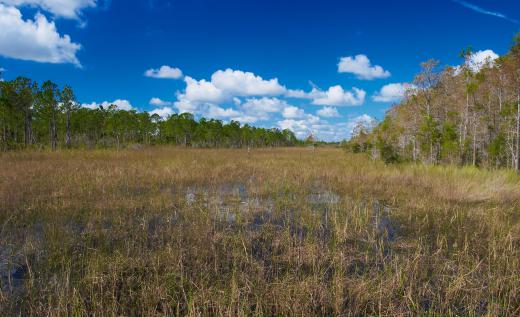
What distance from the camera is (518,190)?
848 cm

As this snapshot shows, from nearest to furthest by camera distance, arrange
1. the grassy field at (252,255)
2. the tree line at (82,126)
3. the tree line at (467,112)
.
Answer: the grassy field at (252,255) → the tree line at (467,112) → the tree line at (82,126)

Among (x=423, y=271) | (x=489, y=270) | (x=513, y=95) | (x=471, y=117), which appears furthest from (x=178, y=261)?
(x=471, y=117)

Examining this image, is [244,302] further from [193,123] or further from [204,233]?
[193,123]

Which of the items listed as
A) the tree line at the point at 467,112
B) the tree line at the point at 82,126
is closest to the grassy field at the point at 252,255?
the tree line at the point at 467,112

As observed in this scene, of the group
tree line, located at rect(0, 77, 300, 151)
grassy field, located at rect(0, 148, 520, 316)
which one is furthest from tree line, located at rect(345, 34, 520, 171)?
tree line, located at rect(0, 77, 300, 151)

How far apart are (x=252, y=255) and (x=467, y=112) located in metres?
17.0

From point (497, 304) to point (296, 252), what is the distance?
7.80 feet

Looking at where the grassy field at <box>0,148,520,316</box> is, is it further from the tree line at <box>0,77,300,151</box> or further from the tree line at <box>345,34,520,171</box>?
the tree line at <box>0,77,300,151</box>

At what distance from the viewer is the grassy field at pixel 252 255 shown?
2887 millimetres

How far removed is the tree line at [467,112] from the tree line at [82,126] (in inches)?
1288

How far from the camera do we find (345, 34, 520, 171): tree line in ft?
44.0

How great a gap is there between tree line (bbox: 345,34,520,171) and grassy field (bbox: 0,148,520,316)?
773 cm

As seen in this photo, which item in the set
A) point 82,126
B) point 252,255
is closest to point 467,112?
point 252,255

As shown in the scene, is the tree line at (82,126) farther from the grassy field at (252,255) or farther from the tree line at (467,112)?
the tree line at (467,112)
